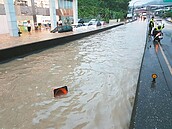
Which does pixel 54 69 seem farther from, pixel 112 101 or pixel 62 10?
pixel 62 10

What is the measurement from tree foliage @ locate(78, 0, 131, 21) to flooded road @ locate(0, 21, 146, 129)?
35.3 metres

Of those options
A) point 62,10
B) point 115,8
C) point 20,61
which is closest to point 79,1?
point 62,10

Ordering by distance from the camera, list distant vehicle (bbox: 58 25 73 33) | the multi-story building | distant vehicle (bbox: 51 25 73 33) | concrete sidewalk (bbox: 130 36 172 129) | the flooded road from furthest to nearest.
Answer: distant vehicle (bbox: 58 25 73 33), distant vehicle (bbox: 51 25 73 33), the multi-story building, the flooded road, concrete sidewalk (bbox: 130 36 172 129)

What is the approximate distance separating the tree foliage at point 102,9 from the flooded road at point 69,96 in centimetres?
3527

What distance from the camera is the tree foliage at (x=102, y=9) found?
42847mm

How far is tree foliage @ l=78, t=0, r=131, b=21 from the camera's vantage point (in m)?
42.8

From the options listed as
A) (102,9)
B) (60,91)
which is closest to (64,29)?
(60,91)

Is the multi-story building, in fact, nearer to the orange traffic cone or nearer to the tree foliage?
the tree foliage

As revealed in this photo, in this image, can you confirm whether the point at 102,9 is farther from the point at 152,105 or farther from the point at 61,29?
the point at 152,105

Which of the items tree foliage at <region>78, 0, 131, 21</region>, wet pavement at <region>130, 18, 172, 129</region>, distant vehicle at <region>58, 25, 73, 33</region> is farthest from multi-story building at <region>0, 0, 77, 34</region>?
wet pavement at <region>130, 18, 172, 129</region>

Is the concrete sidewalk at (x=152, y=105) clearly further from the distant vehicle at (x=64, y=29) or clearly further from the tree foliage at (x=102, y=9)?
the tree foliage at (x=102, y=9)

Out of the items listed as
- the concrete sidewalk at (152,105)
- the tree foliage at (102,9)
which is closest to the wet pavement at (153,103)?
the concrete sidewalk at (152,105)

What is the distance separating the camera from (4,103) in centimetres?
499

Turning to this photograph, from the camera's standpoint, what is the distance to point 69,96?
5.38 metres
